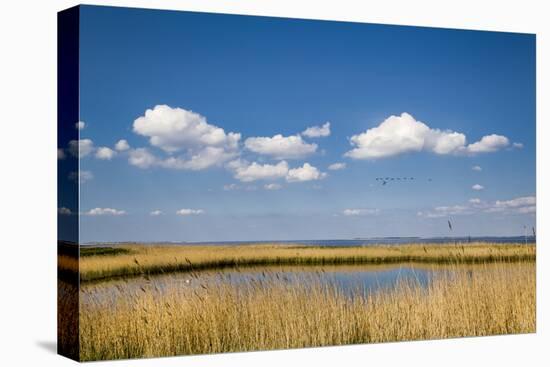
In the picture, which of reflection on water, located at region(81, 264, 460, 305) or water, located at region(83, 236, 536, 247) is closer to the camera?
reflection on water, located at region(81, 264, 460, 305)

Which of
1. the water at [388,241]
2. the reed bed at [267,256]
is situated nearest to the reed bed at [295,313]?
the reed bed at [267,256]

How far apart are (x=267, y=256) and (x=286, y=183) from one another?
82 centimetres

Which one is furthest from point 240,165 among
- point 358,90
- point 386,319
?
point 386,319

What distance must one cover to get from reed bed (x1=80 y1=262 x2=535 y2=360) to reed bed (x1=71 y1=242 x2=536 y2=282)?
5.1 inches

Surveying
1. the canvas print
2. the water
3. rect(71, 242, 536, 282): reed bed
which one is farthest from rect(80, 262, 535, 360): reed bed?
the water

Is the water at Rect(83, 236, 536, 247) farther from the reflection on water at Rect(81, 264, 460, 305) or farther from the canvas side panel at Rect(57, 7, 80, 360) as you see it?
the canvas side panel at Rect(57, 7, 80, 360)

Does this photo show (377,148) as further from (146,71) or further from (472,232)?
(146,71)

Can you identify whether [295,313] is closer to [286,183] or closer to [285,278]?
[285,278]

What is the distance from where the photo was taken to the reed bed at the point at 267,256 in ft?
35.8

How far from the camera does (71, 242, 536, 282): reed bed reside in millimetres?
10922

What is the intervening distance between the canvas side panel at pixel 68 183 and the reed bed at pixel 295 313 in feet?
0.97

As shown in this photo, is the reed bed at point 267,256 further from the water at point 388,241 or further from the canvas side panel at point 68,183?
the canvas side panel at point 68,183

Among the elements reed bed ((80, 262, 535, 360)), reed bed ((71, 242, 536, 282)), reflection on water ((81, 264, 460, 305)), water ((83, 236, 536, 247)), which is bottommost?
reed bed ((80, 262, 535, 360))

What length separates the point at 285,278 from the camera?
11.8 m
